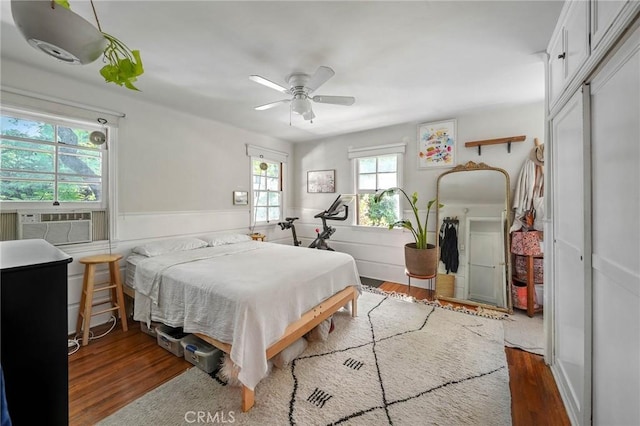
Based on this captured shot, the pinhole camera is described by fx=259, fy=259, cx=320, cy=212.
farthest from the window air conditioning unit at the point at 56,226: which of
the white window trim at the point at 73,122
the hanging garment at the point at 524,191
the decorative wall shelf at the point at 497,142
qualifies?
the hanging garment at the point at 524,191

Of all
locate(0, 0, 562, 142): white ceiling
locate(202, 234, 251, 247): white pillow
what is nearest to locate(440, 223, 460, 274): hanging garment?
locate(0, 0, 562, 142): white ceiling

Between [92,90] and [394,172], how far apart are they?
12.8 feet

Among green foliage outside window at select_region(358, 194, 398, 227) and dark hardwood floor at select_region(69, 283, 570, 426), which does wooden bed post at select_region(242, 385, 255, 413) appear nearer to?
dark hardwood floor at select_region(69, 283, 570, 426)

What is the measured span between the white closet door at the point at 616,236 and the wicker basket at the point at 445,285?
2226mm

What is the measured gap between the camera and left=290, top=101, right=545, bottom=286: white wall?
3254 millimetres

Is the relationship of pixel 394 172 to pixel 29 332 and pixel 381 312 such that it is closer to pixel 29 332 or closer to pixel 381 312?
pixel 381 312

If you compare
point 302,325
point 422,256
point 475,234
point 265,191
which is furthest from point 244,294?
point 265,191

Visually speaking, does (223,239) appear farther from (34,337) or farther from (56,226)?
(34,337)

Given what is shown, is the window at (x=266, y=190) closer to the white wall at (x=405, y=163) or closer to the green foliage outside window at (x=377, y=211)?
the white wall at (x=405, y=163)

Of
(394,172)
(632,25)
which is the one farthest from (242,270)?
(394,172)

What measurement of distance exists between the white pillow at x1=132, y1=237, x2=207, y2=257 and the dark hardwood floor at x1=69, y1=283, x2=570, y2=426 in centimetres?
82

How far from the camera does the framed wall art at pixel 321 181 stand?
4766 millimetres

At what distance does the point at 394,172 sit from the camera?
4160 mm

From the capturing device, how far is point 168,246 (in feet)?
9.77
